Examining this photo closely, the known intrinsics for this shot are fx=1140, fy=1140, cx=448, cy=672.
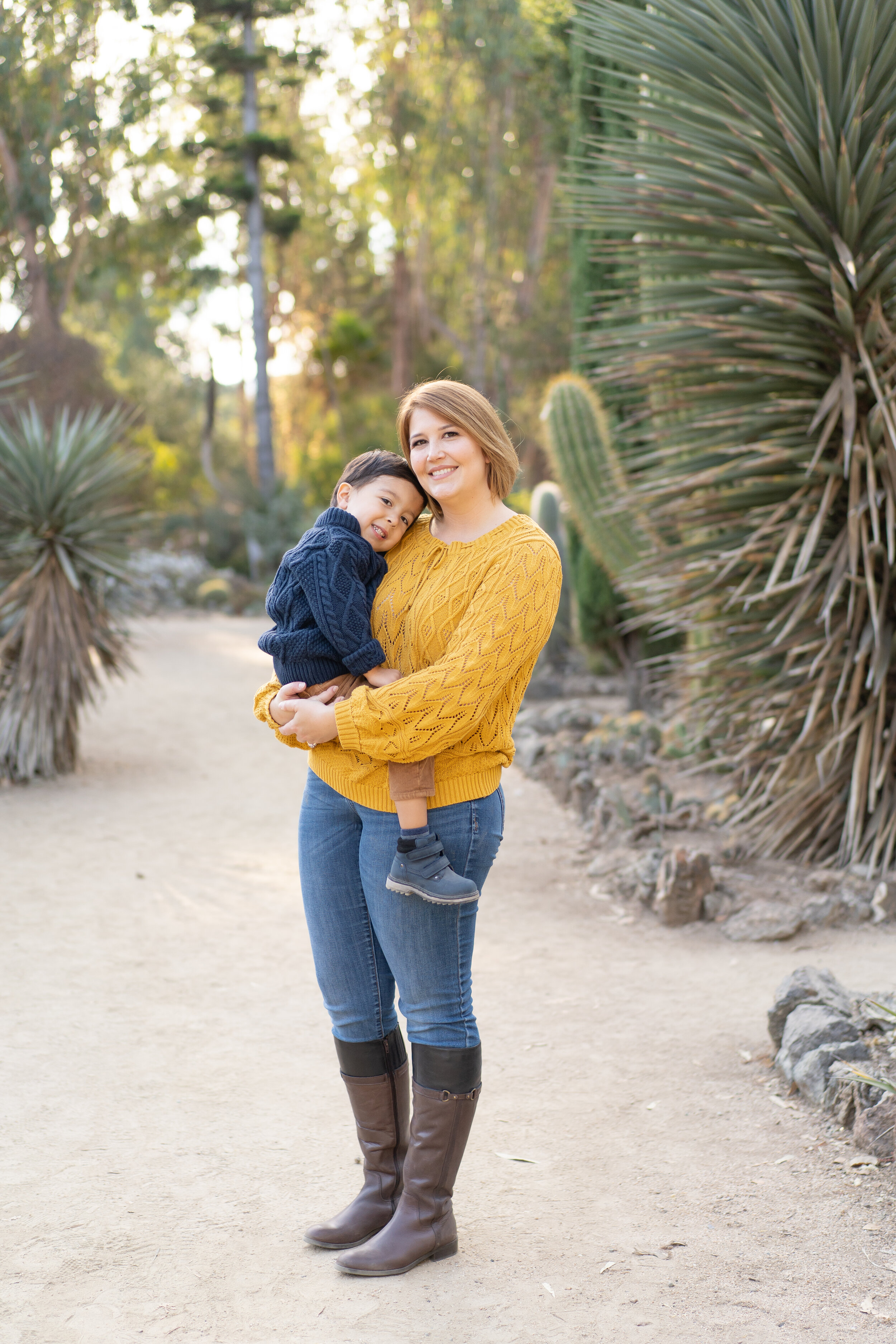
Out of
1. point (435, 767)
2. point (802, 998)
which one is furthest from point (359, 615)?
point (802, 998)

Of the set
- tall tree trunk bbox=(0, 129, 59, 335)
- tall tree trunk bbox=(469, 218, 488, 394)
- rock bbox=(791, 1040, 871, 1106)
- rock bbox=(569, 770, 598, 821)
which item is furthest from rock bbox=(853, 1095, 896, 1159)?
tall tree trunk bbox=(469, 218, 488, 394)

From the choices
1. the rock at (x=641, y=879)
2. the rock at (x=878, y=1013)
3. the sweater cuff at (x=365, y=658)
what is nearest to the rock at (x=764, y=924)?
the rock at (x=641, y=879)

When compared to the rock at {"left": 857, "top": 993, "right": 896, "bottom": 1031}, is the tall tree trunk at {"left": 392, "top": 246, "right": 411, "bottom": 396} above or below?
above

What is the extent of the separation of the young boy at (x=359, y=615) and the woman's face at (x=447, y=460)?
0.11 m

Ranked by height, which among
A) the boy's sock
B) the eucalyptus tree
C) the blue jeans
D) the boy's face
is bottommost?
the blue jeans

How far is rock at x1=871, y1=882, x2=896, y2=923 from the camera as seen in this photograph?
468cm

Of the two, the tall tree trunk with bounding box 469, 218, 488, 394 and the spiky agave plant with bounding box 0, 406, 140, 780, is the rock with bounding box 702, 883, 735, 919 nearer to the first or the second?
the spiky agave plant with bounding box 0, 406, 140, 780

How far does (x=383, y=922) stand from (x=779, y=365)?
3.73 m

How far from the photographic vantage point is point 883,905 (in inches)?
185

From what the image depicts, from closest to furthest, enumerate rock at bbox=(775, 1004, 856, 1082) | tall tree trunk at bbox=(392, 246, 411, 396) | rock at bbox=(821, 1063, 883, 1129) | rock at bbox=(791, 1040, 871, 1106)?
rock at bbox=(821, 1063, 883, 1129)
rock at bbox=(791, 1040, 871, 1106)
rock at bbox=(775, 1004, 856, 1082)
tall tree trunk at bbox=(392, 246, 411, 396)

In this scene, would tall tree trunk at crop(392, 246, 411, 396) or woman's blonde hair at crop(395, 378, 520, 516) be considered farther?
tall tree trunk at crop(392, 246, 411, 396)

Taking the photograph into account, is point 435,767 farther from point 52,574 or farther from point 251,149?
point 251,149

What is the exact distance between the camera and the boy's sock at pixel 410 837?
2.14 m

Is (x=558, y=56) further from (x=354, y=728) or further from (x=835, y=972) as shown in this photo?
(x=354, y=728)
